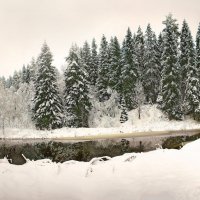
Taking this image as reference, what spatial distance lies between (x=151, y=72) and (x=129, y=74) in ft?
10.3

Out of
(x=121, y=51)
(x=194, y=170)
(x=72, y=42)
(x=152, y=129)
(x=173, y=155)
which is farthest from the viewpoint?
(x=121, y=51)

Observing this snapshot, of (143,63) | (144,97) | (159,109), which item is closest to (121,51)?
(143,63)

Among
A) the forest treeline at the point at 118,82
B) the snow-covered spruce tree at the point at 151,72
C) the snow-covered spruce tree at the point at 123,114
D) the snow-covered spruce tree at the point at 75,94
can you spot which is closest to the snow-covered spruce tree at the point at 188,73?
the forest treeline at the point at 118,82

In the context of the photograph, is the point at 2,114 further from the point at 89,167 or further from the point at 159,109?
the point at 89,167

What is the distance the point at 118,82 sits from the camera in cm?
5091

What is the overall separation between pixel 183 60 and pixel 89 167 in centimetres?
4015

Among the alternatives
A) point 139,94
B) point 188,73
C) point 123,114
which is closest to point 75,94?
point 123,114

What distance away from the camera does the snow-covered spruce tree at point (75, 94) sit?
4361cm

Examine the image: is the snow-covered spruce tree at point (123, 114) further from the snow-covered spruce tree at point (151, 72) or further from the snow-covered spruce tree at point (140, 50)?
the snow-covered spruce tree at point (140, 50)

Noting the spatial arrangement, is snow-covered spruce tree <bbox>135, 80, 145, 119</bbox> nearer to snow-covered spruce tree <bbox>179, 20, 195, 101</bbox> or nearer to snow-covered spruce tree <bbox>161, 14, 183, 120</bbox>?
snow-covered spruce tree <bbox>161, 14, 183, 120</bbox>

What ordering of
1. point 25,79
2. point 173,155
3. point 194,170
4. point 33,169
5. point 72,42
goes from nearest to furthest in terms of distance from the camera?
point 194,170
point 173,155
point 33,169
point 72,42
point 25,79

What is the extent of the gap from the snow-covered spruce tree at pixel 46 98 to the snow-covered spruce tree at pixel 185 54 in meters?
15.1

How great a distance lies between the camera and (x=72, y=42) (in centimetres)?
4488

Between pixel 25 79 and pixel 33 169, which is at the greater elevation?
pixel 25 79
